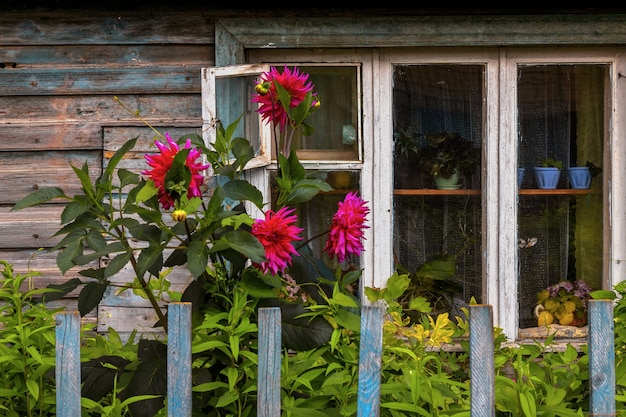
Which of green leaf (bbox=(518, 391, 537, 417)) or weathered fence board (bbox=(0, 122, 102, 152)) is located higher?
weathered fence board (bbox=(0, 122, 102, 152))

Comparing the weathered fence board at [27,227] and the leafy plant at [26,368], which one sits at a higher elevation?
the weathered fence board at [27,227]

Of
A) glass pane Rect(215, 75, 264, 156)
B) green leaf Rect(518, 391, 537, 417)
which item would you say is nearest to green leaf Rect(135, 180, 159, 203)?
green leaf Rect(518, 391, 537, 417)

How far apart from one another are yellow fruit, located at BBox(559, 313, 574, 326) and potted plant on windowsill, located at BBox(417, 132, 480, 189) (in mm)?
760

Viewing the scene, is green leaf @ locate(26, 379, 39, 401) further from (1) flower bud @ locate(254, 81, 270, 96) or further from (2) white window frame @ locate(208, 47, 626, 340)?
(2) white window frame @ locate(208, 47, 626, 340)

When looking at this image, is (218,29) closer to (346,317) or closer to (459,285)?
(459,285)

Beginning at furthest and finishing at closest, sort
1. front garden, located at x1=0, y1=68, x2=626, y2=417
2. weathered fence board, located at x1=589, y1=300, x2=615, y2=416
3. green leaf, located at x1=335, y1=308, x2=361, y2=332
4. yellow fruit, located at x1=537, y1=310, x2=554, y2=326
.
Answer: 1. yellow fruit, located at x1=537, y1=310, x2=554, y2=326
2. green leaf, located at x1=335, y1=308, x2=361, y2=332
3. front garden, located at x1=0, y1=68, x2=626, y2=417
4. weathered fence board, located at x1=589, y1=300, x2=615, y2=416

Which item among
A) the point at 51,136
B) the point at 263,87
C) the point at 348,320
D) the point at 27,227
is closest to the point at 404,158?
the point at 51,136

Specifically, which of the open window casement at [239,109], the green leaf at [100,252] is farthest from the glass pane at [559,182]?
the green leaf at [100,252]

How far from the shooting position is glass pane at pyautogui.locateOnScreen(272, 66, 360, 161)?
160 inches

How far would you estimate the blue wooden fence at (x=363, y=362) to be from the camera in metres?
1.88

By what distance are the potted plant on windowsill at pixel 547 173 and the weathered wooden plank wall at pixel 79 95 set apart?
5.09 feet

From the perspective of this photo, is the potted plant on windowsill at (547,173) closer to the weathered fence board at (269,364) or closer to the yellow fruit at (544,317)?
the yellow fruit at (544,317)

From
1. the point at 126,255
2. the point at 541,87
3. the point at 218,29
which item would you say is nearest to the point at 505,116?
the point at 541,87

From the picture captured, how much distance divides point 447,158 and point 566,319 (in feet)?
2.98
